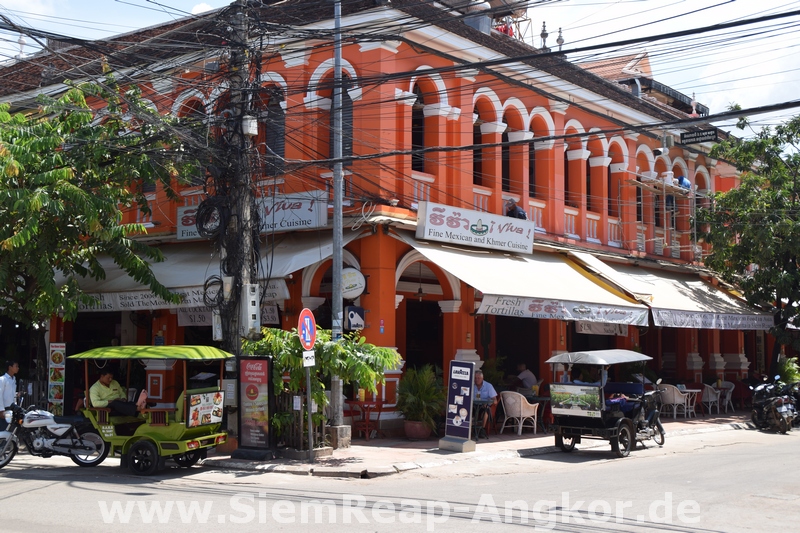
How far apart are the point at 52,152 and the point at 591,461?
1145 centimetres

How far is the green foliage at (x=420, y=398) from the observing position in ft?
53.2

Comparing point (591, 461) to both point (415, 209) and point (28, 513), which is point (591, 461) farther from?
point (28, 513)

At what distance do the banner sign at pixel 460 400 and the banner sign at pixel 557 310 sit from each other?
1551mm

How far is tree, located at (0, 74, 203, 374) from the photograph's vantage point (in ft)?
49.0

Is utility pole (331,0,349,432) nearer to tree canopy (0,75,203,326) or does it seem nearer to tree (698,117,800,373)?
tree canopy (0,75,203,326)

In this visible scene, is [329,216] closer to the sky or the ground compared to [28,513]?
closer to the sky

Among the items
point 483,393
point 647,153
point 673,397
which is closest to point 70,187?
point 483,393

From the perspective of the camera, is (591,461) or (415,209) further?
(415,209)

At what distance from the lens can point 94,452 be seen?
42.6 feet

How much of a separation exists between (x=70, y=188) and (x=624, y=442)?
36.3 feet

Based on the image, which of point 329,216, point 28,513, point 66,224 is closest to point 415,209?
point 329,216

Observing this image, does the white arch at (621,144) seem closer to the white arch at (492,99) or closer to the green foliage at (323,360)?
the white arch at (492,99)

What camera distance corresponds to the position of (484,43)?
19.3m

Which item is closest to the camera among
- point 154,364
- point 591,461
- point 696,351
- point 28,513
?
point 28,513
